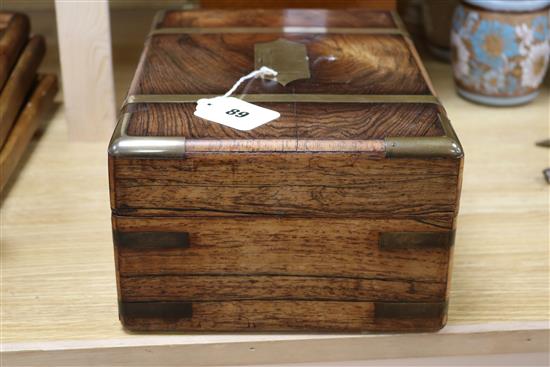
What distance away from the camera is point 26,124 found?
4.01 feet

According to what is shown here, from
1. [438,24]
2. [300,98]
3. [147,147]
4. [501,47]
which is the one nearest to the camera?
[147,147]

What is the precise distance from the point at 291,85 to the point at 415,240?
23 cm

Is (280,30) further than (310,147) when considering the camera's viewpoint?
Yes

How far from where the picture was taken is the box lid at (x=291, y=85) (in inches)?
31.3

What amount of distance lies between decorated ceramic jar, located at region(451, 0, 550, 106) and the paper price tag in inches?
23.2

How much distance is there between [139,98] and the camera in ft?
2.94

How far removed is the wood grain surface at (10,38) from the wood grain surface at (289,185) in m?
0.48

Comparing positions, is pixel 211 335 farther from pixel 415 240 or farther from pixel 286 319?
pixel 415 240

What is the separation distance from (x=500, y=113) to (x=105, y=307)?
29.8 inches

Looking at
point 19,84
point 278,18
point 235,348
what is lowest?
point 235,348

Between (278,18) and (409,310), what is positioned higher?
(278,18)

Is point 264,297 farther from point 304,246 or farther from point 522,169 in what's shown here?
point 522,169

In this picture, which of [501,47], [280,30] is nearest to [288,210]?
[280,30]

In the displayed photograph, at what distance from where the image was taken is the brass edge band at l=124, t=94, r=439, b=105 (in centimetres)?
89
